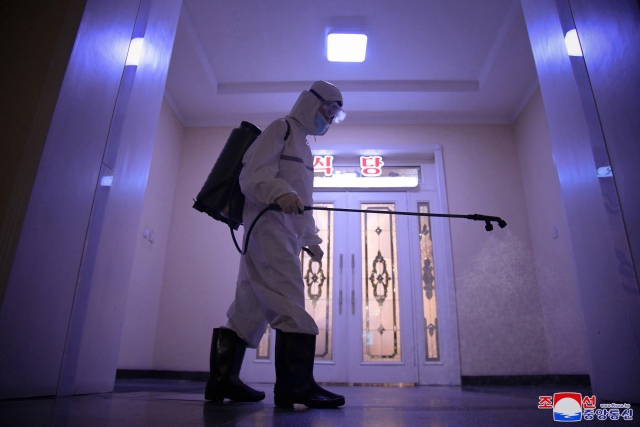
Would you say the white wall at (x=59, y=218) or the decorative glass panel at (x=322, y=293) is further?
the decorative glass panel at (x=322, y=293)

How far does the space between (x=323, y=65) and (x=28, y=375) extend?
3.60 m

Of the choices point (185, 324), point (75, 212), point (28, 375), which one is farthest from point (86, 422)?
point (185, 324)

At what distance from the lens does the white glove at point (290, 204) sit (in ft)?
4.85

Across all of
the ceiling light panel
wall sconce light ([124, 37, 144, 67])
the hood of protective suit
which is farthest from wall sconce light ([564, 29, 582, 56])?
the ceiling light panel

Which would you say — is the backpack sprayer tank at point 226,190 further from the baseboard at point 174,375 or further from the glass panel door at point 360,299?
the baseboard at point 174,375

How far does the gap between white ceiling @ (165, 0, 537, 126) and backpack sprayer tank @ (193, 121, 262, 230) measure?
2190 mm

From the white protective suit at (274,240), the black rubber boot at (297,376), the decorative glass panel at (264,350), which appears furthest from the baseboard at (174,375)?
the black rubber boot at (297,376)

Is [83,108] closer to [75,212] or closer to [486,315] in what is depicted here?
[75,212]

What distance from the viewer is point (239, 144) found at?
71.3 inches

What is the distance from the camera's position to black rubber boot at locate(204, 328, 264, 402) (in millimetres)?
1536

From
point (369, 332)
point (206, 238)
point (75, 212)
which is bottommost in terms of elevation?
point (369, 332)

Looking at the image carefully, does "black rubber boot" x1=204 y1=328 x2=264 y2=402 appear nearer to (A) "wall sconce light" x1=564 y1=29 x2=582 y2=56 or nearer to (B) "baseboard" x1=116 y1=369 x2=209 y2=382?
(A) "wall sconce light" x1=564 y1=29 x2=582 y2=56

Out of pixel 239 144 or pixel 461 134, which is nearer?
pixel 239 144

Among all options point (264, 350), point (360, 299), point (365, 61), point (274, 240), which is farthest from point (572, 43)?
point (264, 350)
